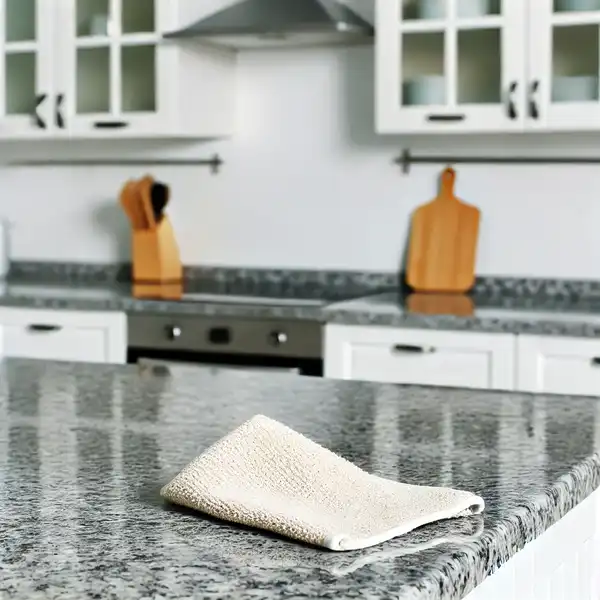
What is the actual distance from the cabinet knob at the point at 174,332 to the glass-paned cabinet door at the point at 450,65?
0.93 meters

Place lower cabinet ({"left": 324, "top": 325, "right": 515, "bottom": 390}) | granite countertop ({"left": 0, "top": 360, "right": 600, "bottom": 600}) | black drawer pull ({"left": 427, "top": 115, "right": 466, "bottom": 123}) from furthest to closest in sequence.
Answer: black drawer pull ({"left": 427, "top": 115, "right": 466, "bottom": 123}) → lower cabinet ({"left": 324, "top": 325, "right": 515, "bottom": 390}) → granite countertop ({"left": 0, "top": 360, "right": 600, "bottom": 600})

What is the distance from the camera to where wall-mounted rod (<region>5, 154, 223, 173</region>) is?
4.57 metres

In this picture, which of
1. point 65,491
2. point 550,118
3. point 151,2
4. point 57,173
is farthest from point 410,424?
point 57,173

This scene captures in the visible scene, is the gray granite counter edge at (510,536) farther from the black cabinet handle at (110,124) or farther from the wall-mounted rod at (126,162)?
the wall-mounted rod at (126,162)

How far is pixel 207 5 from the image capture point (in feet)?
14.1

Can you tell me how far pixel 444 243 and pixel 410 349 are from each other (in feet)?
2.28

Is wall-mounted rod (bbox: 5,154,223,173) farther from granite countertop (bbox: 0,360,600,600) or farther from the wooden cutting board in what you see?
granite countertop (bbox: 0,360,600,600)

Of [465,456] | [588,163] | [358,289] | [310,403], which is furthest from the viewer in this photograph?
[358,289]

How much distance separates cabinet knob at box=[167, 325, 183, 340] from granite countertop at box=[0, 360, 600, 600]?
165 cm

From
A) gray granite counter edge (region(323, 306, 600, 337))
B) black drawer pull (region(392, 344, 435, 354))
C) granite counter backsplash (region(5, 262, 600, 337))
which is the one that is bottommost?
black drawer pull (region(392, 344, 435, 354))

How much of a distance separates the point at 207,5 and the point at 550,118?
1319 millimetres

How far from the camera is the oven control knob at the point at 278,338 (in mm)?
3756

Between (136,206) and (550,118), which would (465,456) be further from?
(136,206)

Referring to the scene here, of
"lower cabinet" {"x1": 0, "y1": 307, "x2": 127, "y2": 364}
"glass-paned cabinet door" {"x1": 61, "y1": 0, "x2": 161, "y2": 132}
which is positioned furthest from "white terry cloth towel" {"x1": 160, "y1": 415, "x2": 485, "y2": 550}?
"glass-paned cabinet door" {"x1": 61, "y1": 0, "x2": 161, "y2": 132}
